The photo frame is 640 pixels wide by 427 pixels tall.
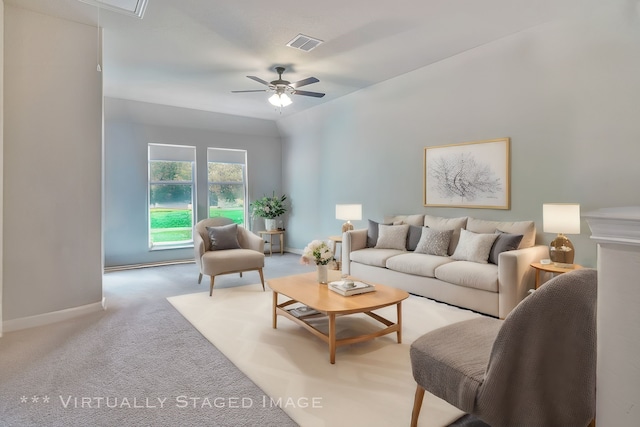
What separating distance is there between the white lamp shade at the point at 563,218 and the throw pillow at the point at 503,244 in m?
0.35

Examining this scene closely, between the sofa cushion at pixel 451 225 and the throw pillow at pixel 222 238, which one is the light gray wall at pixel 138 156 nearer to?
the throw pillow at pixel 222 238

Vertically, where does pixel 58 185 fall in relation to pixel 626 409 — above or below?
above

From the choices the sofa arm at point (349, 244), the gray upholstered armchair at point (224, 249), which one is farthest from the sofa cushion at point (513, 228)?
the gray upholstered armchair at point (224, 249)

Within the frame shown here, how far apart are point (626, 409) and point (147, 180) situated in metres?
7.11

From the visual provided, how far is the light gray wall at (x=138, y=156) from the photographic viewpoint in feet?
20.5

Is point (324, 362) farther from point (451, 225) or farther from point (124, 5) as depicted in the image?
point (124, 5)

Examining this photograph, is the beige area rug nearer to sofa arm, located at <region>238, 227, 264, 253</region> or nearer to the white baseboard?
the white baseboard

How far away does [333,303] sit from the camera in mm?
2797

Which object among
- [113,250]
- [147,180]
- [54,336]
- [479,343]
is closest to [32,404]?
[54,336]

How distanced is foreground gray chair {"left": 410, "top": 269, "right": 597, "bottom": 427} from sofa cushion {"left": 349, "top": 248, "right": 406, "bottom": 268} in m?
3.05

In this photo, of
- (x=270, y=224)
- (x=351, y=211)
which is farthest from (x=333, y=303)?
(x=270, y=224)

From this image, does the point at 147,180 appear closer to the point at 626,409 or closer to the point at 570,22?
the point at 570,22

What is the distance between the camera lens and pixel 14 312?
10.9 feet

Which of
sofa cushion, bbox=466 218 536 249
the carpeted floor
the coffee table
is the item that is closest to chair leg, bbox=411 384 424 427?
the carpeted floor
